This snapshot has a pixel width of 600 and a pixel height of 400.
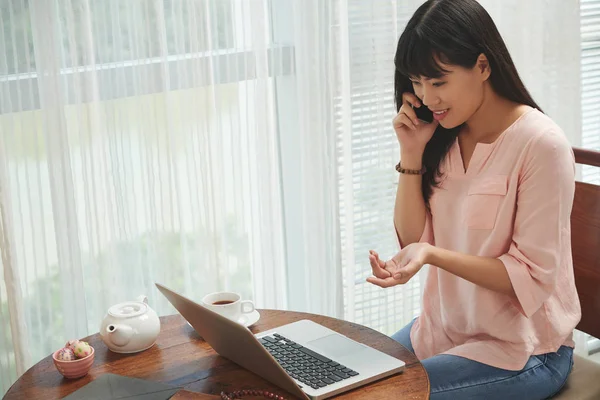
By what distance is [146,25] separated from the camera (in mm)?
1898

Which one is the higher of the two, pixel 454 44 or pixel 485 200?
pixel 454 44

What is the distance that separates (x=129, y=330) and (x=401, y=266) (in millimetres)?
501

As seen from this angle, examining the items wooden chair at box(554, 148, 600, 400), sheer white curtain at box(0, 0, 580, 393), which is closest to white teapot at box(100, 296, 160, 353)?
sheer white curtain at box(0, 0, 580, 393)

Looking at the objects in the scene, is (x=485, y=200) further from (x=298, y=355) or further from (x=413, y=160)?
(x=298, y=355)

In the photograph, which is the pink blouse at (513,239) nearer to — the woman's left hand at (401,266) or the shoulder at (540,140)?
the shoulder at (540,140)

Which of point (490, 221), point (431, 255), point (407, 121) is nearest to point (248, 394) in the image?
point (431, 255)

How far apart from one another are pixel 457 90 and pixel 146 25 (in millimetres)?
760

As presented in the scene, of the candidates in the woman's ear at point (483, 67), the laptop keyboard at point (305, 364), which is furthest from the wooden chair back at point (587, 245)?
the laptop keyboard at point (305, 364)

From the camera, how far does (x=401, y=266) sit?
153 cm

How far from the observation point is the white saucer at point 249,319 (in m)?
1.54

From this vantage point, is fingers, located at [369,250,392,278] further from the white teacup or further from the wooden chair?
the wooden chair

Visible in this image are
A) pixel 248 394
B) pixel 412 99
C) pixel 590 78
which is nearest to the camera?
pixel 248 394

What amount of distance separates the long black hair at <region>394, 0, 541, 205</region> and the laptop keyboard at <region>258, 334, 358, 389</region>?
0.55 meters

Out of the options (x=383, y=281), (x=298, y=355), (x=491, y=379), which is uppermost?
(x=383, y=281)
